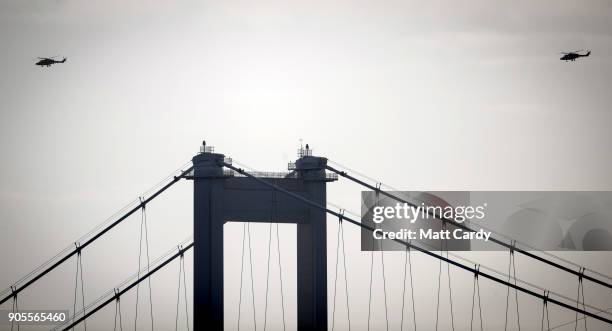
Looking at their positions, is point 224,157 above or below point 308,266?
above

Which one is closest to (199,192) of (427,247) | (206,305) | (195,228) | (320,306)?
(195,228)

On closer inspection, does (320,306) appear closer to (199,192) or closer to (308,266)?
(308,266)

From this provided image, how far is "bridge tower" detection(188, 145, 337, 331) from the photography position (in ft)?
271

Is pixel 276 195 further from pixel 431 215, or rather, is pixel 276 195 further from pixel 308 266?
pixel 431 215

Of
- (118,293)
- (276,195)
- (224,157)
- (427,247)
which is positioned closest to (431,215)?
(427,247)

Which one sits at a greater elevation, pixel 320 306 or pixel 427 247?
pixel 427 247

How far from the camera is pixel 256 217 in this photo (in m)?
85.8

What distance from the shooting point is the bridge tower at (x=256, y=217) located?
8250cm

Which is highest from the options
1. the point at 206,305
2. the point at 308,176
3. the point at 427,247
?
the point at 308,176

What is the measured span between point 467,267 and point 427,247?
777 cm

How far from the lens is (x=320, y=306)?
8644 centimetres

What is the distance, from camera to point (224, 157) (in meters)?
84.1

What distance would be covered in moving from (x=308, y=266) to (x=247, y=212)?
8.60 meters

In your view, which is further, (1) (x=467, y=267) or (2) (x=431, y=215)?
(2) (x=431, y=215)
